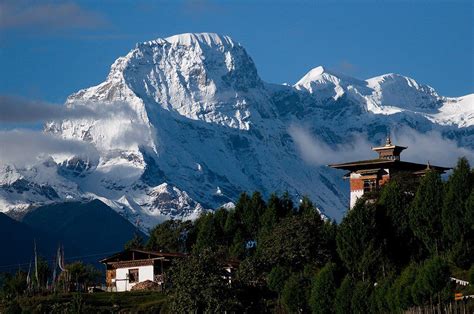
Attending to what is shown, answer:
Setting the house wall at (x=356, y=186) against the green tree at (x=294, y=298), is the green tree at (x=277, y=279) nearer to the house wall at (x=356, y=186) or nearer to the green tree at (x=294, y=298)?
the green tree at (x=294, y=298)

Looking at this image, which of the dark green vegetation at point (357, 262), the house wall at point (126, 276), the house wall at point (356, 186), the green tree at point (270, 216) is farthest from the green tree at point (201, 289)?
the house wall at point (356, 186)

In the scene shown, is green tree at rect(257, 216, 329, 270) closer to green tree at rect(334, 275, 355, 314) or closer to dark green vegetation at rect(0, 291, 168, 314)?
dark green vegetation at rect(0, 291, 168, 314)

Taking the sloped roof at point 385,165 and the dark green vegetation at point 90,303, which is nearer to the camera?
the dark green vegetation at point 90,303

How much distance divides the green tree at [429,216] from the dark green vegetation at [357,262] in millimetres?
77

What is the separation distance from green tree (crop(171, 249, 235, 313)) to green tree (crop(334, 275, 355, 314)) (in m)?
7.50

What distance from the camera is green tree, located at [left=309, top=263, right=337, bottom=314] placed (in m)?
90.9

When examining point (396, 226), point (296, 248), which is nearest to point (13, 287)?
point (296, 248)

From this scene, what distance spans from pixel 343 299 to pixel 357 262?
12.1m

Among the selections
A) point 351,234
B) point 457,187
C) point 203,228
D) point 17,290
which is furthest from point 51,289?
point 457,187

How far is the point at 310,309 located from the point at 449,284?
11.4 metres

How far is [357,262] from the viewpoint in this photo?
101 m

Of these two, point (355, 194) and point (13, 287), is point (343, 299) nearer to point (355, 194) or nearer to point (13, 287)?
point (355, 194)

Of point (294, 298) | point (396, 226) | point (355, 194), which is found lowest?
point (294, 298)

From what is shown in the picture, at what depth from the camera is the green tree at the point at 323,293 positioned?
9088cm
